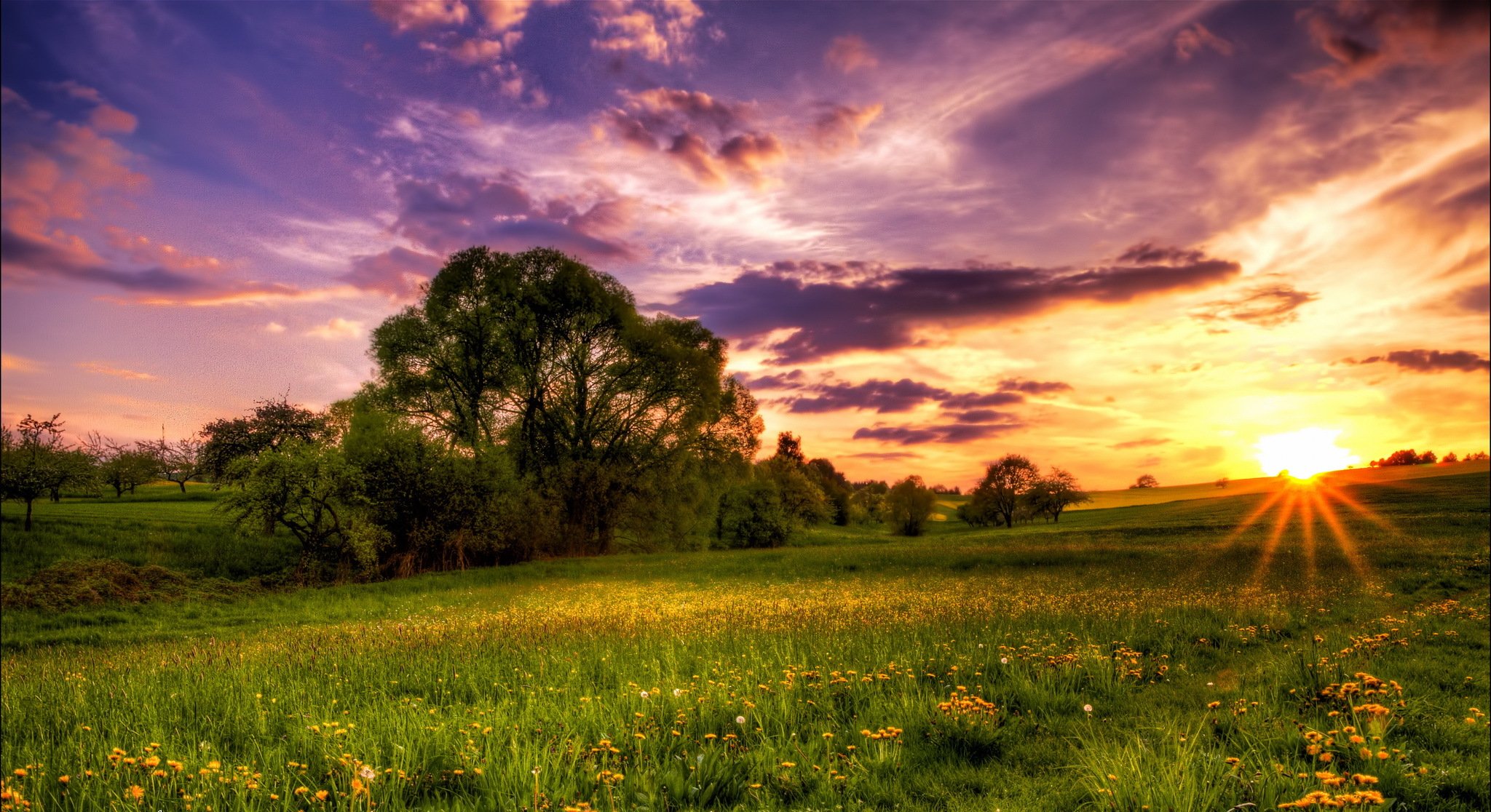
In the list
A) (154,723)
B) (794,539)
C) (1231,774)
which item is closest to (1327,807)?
(1231,774)

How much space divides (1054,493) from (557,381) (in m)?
70.4

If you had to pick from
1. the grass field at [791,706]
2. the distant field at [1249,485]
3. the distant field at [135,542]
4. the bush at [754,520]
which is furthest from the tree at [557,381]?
the distant field at [1249,485]

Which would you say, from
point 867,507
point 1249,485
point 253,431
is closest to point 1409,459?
point 1249,485

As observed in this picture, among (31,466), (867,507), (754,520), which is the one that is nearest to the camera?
(31,466)

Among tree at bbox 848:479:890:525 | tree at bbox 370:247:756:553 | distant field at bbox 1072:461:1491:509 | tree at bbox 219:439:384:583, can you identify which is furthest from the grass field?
tree at bbox 848:479:890:525

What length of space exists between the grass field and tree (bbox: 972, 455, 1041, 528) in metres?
76.5

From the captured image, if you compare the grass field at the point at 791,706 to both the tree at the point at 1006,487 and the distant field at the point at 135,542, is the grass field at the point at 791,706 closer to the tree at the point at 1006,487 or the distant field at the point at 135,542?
the distant field at the point at 135,542

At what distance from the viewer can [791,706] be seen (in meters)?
6.68

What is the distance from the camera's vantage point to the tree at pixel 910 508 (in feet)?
313

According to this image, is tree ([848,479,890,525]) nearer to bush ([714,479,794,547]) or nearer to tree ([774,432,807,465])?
tree ([774,432,807,465])

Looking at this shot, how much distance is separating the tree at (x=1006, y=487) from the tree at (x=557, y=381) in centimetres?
6015

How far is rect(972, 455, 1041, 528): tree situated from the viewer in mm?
92438

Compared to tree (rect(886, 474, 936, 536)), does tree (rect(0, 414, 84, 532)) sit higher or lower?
higher

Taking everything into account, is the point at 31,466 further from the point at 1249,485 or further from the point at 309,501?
the point at 1249,485
